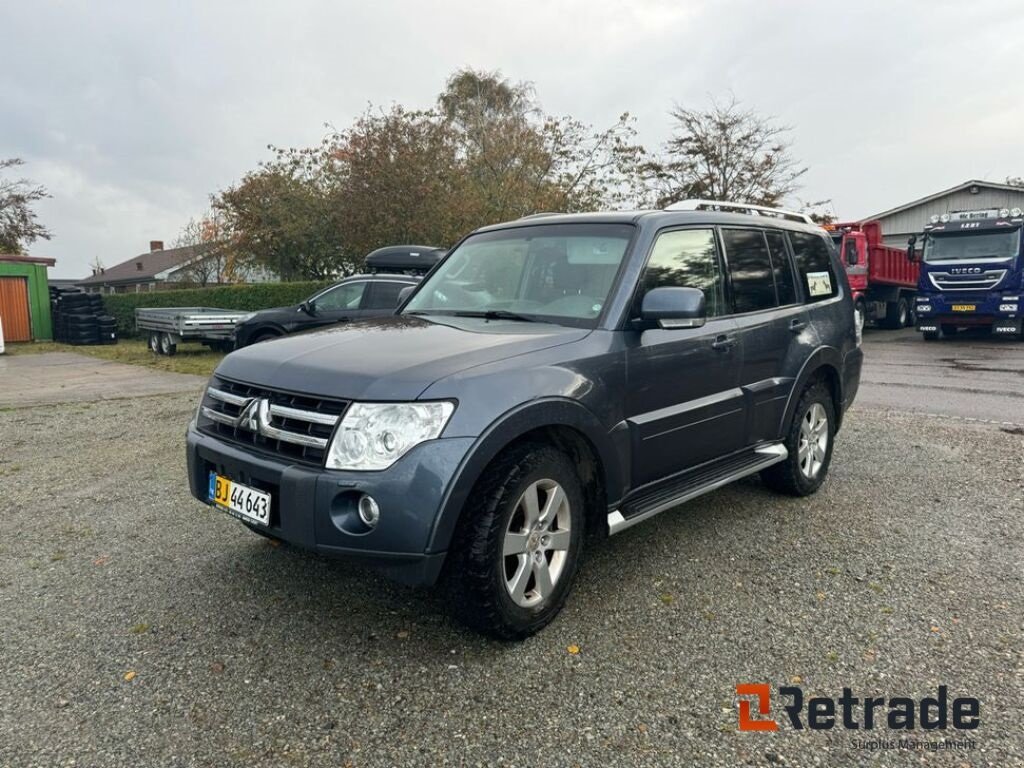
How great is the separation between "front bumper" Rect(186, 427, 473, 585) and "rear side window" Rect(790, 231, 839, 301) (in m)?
3.23

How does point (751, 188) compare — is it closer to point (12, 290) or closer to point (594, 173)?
point (594, 173)

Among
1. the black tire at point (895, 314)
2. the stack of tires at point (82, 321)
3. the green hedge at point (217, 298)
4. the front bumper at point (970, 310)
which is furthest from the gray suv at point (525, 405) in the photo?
the stack of tires at point (82, 321)

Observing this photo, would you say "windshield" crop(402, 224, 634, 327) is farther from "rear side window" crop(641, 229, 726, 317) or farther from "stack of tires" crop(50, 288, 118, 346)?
"stack of tires" crop(50, 288, 118, 346)

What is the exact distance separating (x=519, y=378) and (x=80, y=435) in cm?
630

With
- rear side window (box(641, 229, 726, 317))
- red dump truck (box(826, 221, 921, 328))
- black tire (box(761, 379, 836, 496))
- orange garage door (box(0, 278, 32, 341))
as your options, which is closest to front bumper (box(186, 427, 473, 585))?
rear side window (box(641, 229, 726, 317))

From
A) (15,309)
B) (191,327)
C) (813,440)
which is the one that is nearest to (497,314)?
(813,440)

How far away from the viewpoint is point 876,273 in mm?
19359

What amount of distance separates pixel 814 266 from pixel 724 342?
5.07 feet

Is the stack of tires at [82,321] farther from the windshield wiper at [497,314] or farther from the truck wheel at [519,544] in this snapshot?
the truck wheel at [519,544]

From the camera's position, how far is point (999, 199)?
2709cm

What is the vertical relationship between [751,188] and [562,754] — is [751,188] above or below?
above

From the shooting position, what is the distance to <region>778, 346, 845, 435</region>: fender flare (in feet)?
14.7

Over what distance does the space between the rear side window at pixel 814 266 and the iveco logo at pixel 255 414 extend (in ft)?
11.7

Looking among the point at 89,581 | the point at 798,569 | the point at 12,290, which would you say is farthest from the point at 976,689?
the point at 12,290
